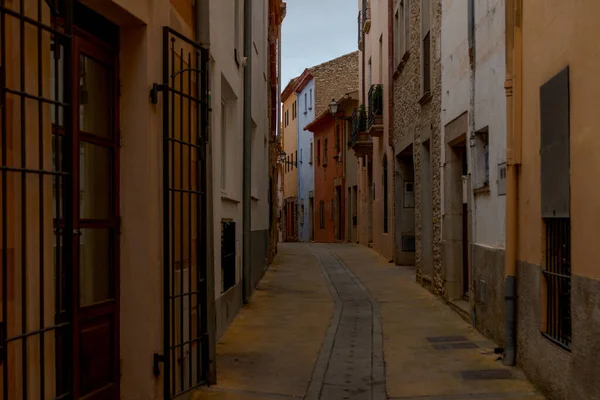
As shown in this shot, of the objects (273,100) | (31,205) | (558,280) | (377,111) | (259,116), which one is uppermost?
(273,100)

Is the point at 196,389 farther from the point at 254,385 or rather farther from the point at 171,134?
the point at 171,134

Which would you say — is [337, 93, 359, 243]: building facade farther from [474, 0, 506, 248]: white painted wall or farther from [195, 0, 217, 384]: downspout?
[195, 0, 217, 384]: downspout

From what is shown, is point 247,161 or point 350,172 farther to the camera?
point 350,172

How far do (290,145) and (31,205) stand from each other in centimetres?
4458

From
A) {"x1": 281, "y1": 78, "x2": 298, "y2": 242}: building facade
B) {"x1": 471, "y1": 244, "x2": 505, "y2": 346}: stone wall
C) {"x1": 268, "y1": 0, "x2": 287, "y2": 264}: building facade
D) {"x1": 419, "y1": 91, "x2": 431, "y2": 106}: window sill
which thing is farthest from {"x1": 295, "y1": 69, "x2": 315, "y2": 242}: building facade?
{"x1": 471, "y1": 244, "x2": 505, "y2": 346}: stone wall

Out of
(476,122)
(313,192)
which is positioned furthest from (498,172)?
(313,192)

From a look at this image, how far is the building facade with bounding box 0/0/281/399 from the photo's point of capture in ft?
11.2

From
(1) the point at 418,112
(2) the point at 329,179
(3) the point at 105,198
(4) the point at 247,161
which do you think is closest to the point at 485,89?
(4) the point at 247,161

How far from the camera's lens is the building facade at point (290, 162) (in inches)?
1779

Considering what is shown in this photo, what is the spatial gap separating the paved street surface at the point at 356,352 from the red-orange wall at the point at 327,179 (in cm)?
A: 1927

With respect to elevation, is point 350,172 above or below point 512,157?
above

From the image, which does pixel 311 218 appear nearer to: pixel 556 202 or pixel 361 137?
pixel 361 137

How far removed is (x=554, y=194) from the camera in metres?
5.44

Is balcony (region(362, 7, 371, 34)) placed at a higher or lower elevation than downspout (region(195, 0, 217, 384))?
higher
